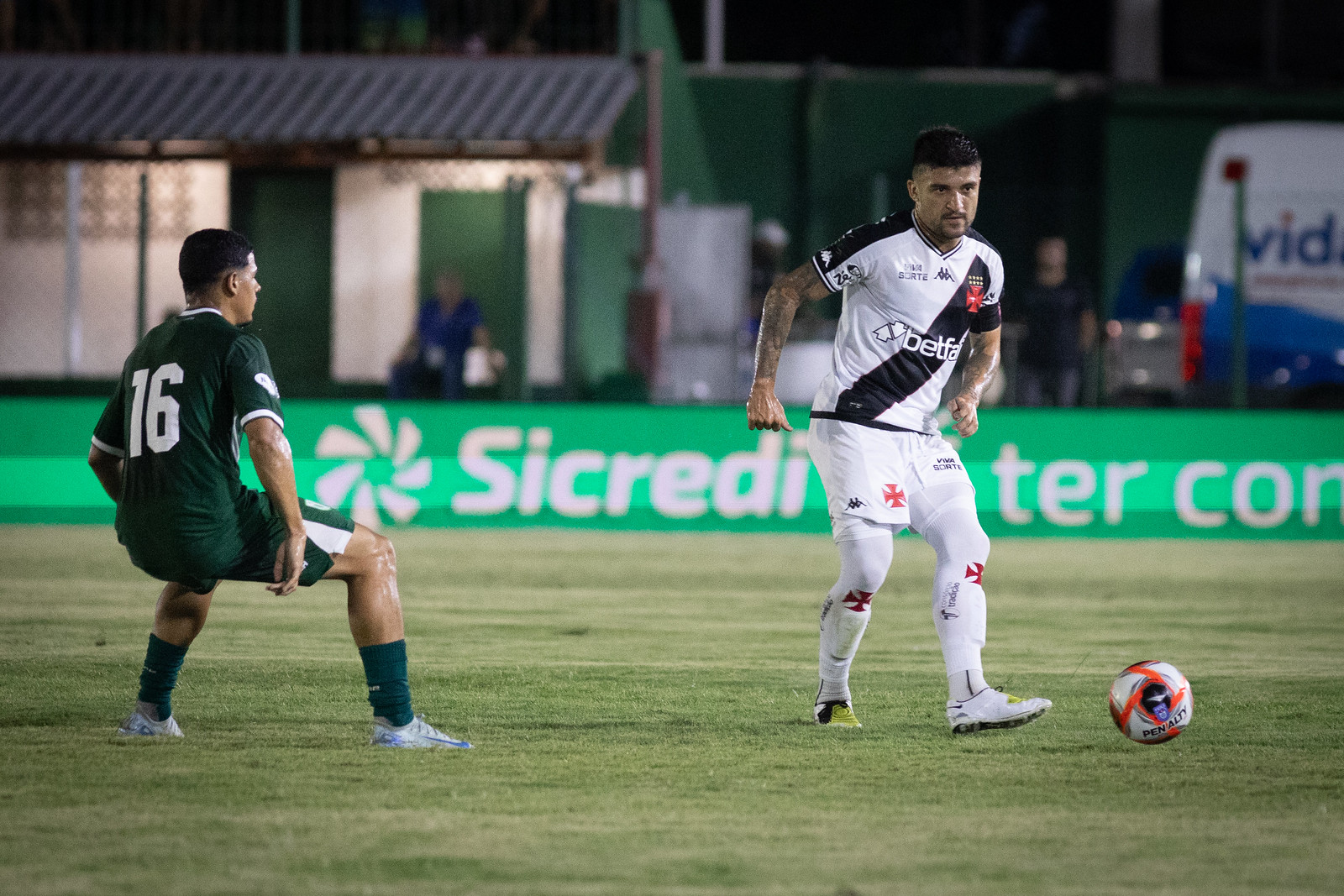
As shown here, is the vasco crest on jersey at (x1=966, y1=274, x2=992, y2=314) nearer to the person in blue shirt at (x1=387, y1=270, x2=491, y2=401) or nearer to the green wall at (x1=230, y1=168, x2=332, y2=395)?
the person in blue shirt at (x1=387, y1=270, x2=491, y2=401)

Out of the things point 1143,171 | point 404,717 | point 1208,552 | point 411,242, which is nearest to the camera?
point 404,717

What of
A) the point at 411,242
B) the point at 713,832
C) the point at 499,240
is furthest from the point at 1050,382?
the point at 713,832

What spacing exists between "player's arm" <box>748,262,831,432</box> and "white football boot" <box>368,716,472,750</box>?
5.20 feet

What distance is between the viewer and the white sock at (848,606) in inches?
255

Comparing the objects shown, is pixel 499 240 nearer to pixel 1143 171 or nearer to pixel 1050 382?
pixel 1050 382

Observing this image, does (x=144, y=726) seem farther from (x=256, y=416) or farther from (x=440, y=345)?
(x=440, y=345)

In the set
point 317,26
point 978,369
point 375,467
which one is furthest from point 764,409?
point 317,26

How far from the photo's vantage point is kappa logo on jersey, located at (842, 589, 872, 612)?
21.5 ft

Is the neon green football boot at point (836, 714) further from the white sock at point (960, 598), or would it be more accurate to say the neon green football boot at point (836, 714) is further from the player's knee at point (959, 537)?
the player's knee at point (959, 537)

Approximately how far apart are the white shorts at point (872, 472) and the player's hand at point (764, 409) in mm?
236

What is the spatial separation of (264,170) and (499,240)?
10.3 feet

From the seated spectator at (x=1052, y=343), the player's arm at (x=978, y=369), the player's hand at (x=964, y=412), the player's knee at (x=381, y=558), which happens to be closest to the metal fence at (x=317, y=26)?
A: the seated spectator at (x=1052, y=343)

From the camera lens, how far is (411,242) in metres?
19.0

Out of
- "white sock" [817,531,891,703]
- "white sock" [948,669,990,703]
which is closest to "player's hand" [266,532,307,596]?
"white sock" [817,531,891,703]
